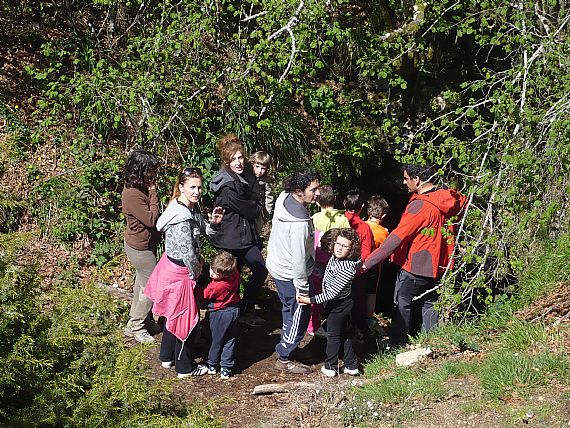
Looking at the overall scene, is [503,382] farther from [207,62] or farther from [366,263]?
Result: [207,62]

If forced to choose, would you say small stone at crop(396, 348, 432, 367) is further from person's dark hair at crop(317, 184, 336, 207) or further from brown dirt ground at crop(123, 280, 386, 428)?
person's dark hair at crop(317, 184, 336, 207)

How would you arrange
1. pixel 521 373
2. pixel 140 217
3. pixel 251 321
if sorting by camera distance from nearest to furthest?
pixel 521 373
pixel 140 217
pixel 251 321

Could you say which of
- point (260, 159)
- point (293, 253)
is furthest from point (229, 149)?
point (293, 253)

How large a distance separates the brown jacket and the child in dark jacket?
822 millimetres

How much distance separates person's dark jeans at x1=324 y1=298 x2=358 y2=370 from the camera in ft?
20.2

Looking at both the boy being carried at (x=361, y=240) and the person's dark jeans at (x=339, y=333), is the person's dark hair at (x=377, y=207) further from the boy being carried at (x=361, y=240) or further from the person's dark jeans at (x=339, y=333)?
the person's dark jeans at (x=339, y=333)

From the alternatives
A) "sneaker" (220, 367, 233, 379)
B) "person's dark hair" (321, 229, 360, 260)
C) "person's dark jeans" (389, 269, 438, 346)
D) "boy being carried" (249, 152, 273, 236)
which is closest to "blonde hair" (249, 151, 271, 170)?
"boy being carried" (249, 152, 273, 236)

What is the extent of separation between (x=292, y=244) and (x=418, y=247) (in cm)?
126

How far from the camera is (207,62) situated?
8305mm

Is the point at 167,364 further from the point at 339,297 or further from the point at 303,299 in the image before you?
the point at 339,297

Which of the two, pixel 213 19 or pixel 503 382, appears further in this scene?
pixel 213 19

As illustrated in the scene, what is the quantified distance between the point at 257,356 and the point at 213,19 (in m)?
4.23

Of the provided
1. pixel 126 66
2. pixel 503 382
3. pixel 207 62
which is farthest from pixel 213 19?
pixel 503 382

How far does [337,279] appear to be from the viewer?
5992 millimetres
